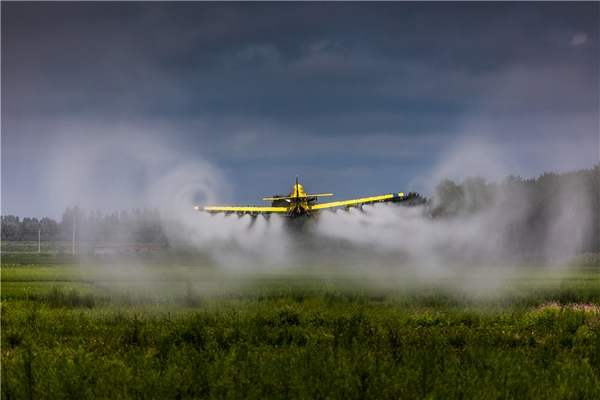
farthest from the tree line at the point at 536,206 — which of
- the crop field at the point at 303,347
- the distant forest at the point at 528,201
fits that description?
the crop field at the point at 303,347

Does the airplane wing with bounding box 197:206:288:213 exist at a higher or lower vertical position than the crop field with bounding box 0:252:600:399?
higher

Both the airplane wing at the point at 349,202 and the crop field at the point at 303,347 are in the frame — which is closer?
the crop field at the point at 303,347

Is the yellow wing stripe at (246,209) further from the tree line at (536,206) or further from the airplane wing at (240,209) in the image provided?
the tree line at (536,206)

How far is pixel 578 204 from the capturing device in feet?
294

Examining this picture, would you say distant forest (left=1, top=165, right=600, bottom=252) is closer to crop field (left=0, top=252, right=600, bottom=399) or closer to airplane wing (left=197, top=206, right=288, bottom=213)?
airplane wing (left=197, top=206, right=288, bottom=213)

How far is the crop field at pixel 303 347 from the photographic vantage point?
11984 mm

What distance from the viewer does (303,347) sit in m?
16.5

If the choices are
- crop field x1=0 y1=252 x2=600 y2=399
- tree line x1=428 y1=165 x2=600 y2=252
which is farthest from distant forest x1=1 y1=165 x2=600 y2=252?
crop field x1=0 y1=252 x2=600 y2=399

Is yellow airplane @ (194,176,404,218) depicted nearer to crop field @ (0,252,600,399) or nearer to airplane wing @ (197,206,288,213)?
airplane wing @ (197,206,288,213)

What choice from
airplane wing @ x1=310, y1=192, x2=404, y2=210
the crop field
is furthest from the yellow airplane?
the crop field

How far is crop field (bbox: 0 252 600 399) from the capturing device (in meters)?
12.0

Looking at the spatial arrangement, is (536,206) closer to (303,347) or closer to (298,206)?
(298,206)

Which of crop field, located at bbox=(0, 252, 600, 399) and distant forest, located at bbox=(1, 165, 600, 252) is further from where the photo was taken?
distant forest, located at bbox=(1, 165, 600, 252)

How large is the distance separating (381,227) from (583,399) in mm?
71011
